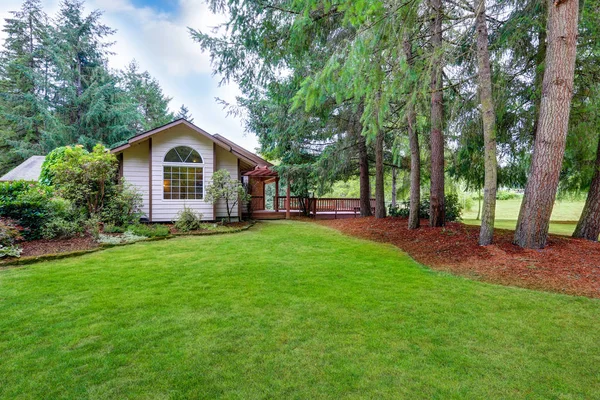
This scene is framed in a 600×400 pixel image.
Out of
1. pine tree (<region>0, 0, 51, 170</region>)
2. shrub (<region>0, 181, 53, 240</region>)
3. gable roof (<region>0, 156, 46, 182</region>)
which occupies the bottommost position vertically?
shrub (<region>0, 181, 53, 240</region>)

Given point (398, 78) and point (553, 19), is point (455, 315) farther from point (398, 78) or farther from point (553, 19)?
point (553, 19)

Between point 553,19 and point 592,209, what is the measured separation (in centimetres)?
469

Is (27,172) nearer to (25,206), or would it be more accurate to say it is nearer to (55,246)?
(25,206)

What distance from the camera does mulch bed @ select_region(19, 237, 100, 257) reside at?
5.34 metres

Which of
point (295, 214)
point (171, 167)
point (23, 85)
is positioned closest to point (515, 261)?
point (171, 167)

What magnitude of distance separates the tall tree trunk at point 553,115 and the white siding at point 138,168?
10.7m

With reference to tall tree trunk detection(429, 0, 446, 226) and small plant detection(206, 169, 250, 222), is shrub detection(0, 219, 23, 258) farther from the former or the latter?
tall tree trunk detection(429, 0, 446, 226)

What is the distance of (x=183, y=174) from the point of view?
9.86 m

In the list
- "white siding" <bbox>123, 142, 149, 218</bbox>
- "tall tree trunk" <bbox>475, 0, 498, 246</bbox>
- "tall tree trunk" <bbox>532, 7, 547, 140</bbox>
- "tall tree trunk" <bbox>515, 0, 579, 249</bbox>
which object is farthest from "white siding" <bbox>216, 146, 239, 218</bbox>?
"tall tree trunk" <bbox>532, 7, 547, 140</bbox>

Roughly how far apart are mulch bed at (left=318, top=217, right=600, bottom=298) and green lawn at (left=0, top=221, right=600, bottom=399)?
47 centimetres

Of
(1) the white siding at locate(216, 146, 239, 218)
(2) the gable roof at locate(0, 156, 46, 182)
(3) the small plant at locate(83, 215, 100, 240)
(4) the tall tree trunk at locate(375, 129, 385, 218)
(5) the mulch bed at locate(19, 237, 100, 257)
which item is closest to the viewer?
(5) the mulch bed at locate(19, 237, 100, 257)

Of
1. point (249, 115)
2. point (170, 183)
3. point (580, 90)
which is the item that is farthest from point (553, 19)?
point (249, 115)

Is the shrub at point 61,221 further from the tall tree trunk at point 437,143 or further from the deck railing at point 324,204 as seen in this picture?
the tall tree trunk at point 437,143

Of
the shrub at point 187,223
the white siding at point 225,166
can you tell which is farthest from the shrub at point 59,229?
the white siding at point 225,166
